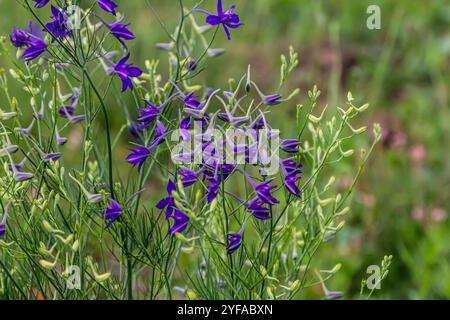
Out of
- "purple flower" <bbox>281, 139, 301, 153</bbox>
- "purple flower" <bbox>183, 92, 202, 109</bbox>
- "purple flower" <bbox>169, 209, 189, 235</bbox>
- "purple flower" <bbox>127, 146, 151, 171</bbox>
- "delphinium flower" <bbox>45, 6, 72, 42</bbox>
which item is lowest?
"purple flower" <bbox>169, 209, 189, 235</bbox>

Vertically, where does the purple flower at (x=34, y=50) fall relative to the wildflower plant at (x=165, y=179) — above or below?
above

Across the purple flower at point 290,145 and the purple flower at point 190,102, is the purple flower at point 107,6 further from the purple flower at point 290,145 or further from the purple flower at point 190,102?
the purple flower at point 290,145

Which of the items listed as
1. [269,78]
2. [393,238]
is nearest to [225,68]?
[269,78]

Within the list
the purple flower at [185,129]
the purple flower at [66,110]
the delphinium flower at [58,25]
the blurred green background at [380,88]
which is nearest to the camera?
the purple flower at [185,129]

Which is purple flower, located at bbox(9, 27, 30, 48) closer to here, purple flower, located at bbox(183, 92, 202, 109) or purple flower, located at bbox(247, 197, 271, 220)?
purple flower, located at bbox(183, 92, 202, 109)

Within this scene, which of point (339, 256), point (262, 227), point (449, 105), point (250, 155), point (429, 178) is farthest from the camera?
point (449, 105)

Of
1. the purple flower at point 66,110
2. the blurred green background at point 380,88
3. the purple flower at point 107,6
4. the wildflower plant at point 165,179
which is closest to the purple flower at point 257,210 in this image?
the wildflower plant at point 165,179

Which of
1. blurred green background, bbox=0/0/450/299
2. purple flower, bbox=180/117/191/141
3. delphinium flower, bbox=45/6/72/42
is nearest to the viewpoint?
purple flower, bbox=180/117/191/141

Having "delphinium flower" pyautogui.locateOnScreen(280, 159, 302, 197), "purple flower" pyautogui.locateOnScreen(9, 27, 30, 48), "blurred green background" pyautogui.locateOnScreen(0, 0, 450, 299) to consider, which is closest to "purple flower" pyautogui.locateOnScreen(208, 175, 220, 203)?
"delphinium flower" pyautogui.locateOnScreen(280, 159, 302, 197)

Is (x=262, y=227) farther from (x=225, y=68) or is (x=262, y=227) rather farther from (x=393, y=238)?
(x=225, y=68)
